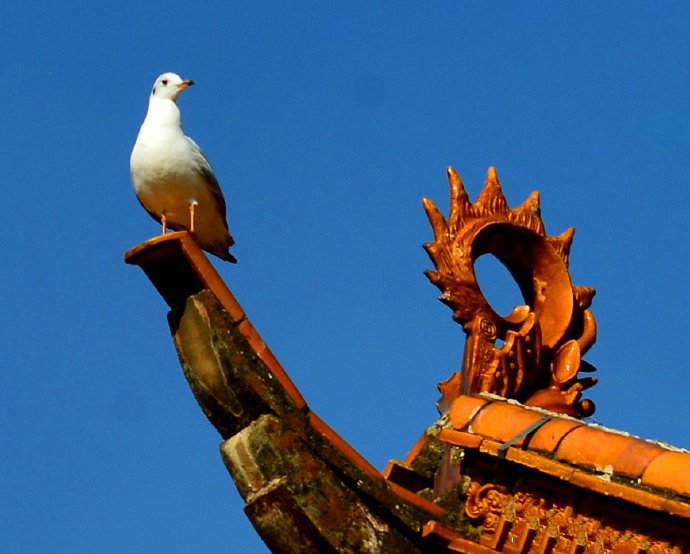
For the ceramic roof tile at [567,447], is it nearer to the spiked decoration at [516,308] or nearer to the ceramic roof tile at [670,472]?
the ceramic roof tile at [670,472]

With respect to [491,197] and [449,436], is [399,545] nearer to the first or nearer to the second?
[449,436]

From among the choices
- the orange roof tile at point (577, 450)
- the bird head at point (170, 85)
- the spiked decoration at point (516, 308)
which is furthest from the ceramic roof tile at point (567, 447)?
the bird head at point (170, 85)

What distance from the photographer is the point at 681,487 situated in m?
6.62

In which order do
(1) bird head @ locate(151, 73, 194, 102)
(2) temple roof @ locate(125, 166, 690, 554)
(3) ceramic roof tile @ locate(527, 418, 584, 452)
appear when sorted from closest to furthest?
1. (2) temple roof @ locate(125, 166, 690, 554)
2. (3) ceramic roof tile @ locate(527, 418, 584, 452)
3. (1) bird head @ locate(151, 73, 194, 102)

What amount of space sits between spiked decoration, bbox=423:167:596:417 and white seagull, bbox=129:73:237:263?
1.42 m

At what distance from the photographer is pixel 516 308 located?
8.71 m

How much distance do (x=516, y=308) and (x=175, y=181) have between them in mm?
1942

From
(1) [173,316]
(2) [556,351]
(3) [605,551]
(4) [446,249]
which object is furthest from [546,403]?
(1) [173,316]

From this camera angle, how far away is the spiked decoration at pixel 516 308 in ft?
27.5

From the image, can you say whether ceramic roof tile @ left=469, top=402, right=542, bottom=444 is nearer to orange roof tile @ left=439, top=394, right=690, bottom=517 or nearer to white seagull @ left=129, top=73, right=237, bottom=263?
orange roof tile @ left=439, top=394, right=690, bottom=517

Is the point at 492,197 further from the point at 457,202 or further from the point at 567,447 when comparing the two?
the point at 567,447

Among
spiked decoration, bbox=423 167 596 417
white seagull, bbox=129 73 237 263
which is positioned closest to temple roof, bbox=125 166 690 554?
spiked decoration, bbox=423 167 596 417

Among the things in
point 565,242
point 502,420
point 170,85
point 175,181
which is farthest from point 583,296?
point 170,85

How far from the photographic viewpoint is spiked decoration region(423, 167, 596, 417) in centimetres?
838
